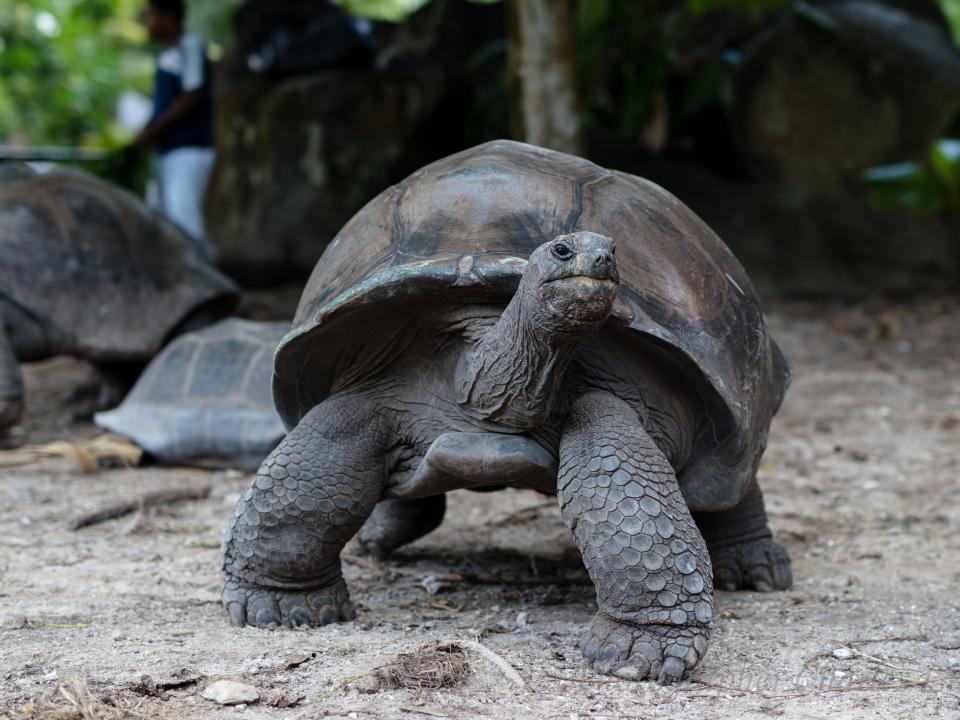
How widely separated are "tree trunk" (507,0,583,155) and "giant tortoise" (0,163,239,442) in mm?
1948

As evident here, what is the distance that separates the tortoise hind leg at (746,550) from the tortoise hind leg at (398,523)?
30.2 inches

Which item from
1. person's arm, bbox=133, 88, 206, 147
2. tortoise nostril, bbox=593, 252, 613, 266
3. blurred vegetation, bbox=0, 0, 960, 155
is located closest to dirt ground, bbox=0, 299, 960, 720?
tortoise nostril, bbox=593, 252, 613, 266

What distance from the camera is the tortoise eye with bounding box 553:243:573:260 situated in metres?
2.21

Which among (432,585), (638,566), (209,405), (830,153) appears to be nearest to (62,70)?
(830,153)

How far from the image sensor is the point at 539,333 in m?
2.29

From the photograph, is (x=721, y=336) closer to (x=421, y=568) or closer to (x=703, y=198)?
(x=421, y=568)

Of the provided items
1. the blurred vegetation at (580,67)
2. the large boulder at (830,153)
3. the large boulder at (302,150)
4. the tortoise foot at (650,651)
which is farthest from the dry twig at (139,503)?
the large boulder at (830,153)

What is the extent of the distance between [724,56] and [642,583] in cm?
691

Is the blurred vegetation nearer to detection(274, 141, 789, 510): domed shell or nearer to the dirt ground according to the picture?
the dirt ground

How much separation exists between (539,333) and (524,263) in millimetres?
215

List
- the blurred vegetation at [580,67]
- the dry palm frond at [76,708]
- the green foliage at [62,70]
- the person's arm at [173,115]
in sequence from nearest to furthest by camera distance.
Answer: the dry palm frond at [76,708] < the person's arm at [173,115] < the blurred vegetation at [580,67] < the green foliage at [62,70]

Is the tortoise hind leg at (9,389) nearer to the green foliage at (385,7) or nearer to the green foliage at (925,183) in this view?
the green foliage at (925,183)

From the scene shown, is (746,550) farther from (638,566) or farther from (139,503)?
(139,503)

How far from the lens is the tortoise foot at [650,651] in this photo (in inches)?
90.8
